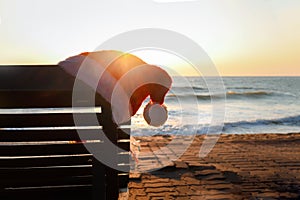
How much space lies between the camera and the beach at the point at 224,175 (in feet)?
13.7

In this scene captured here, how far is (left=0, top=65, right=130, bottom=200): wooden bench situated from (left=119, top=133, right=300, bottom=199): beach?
1.20 meters

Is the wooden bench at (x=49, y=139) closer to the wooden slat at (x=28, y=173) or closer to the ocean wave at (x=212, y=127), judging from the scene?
the wooden slat at (x=28, y=173)

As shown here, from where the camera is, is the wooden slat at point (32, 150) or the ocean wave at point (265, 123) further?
the ocean wave at point (265, 123)

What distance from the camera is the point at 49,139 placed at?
2590 mm

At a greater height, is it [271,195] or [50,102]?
[50,102]

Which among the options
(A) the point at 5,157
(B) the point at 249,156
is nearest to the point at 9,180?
(A) the point at 5,157

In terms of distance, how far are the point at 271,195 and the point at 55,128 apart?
109 inches

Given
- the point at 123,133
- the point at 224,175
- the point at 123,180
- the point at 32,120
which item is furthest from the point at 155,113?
the point at 224,175

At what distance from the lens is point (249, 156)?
6.41 m

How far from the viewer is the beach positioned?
416cm

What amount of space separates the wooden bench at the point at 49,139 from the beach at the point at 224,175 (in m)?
1.20

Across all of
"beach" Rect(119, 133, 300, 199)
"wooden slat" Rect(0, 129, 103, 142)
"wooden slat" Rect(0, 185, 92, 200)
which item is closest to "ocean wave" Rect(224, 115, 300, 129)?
"beach" Rect(119, 133, 300, 199)

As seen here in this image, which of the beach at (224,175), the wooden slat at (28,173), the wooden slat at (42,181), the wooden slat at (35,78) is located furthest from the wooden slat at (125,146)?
the beach at (224,175)

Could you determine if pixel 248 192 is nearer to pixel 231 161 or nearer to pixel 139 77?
pixel 231 161
